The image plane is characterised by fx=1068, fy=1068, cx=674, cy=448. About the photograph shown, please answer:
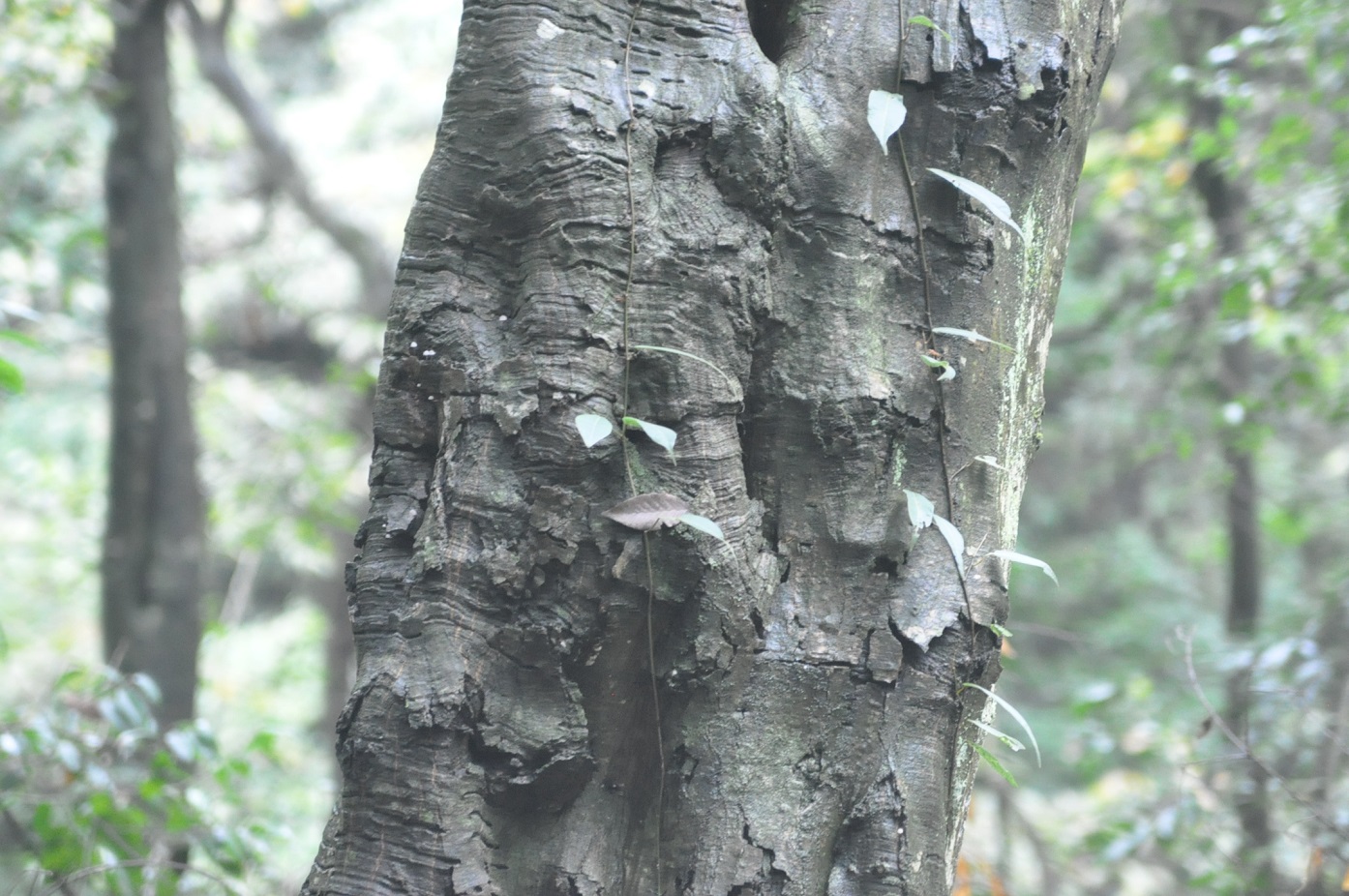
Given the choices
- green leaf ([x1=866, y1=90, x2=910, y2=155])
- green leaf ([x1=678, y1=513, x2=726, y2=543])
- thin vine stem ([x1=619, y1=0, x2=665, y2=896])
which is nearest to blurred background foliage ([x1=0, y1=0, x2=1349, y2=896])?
thin vine stem ([x1=619, y1=0, x2=665, y2=896])

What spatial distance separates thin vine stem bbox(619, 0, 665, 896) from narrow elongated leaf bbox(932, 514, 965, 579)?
0.38 m

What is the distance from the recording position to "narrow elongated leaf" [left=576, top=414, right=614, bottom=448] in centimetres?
120

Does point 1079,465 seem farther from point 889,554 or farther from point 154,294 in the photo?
point 889,554

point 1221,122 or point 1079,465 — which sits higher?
point 1079,465

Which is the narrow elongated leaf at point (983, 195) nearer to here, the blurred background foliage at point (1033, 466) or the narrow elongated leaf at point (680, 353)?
the narrow elongated leaf at point (680, 353)

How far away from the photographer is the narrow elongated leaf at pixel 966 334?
1.40 metres

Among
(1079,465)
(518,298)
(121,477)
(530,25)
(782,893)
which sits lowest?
(782,893)

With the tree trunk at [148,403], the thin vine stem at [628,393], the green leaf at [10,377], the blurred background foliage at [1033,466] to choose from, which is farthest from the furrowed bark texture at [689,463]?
the tree trunk at [148,403]

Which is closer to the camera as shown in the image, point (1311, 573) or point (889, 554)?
point (889, 554)

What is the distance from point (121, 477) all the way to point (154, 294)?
0.74 m

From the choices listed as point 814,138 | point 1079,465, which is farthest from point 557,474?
point 1079,465

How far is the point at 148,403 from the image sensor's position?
423 centimetres

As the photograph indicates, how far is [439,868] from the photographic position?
4.11 ft

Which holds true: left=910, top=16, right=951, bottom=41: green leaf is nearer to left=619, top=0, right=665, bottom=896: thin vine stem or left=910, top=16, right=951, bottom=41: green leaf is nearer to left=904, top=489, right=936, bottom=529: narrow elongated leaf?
left=619, top=0, right=665, bottom=896: thin vine stem
